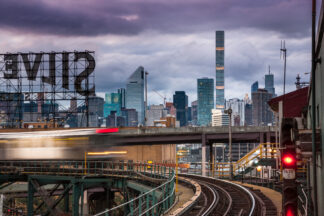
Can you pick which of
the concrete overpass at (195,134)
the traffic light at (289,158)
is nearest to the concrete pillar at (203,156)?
the concrete overpass at (195,134)

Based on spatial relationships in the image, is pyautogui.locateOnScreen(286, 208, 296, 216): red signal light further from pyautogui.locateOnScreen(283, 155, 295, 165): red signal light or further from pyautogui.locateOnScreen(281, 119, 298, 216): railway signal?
pyautogui.locateOnScreen(283, 155, 295, 165): red signal light

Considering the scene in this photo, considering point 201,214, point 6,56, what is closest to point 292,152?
point 201,214

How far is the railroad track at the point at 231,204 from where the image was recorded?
22.5m

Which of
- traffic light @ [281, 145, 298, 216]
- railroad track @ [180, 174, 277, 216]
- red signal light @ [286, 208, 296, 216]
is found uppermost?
traffic light @ [281, 145, 298, 216]

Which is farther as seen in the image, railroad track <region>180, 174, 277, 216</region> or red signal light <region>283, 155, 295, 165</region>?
railroad track <region>180, 174, 277, 216</region>

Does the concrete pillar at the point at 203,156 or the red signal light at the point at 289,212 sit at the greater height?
the red signal light at the point at 289,212

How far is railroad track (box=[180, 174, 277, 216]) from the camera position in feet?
73.7

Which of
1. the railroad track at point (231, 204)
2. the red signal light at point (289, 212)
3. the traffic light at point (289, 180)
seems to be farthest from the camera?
the railroad track at point (231, 204)

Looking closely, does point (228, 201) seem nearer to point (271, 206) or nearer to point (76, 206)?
point (271, 206)

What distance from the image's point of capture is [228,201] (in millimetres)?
26359

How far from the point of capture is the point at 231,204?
24797 millimetres

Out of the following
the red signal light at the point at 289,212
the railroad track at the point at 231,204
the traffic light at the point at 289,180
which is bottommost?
the railroad track at the point at 231,204

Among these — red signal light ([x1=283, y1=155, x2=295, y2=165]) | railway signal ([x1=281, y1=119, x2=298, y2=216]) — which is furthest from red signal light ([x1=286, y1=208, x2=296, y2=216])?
red signal light ([x1=283, y1=155, x2=295, y2=165])

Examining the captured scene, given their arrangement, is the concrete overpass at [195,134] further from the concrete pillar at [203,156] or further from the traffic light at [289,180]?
the traffic light at [289,180]
